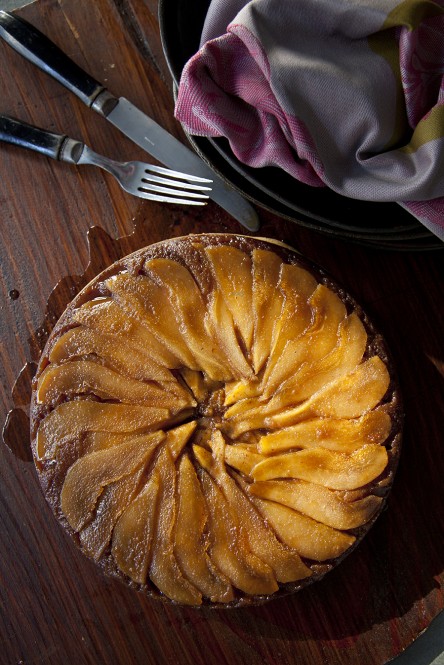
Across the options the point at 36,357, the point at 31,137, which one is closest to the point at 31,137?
the point at 31,137

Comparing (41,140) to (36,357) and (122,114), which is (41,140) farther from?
(36,357)

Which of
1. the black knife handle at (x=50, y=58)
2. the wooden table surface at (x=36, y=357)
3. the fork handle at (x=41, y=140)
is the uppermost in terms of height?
the black knife handle at (x=50, y=58)

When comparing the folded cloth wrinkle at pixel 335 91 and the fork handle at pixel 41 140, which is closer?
the folded cloth wrinkle at pixel 335 91

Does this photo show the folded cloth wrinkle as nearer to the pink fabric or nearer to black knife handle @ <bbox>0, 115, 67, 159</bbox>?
the pink fabric

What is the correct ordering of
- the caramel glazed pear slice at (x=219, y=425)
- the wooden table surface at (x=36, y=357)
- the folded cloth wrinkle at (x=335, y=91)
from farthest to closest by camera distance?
the wooden table surface at (x=36, y=357) → the caramel glazed pear slice at (x=219, y=425) → the folded cloth wrinkle at (x=335, y=91)

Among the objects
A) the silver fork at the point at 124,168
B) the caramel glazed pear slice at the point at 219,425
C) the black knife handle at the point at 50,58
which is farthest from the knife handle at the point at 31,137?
the caramel glazed pear slice at the point at 219,425

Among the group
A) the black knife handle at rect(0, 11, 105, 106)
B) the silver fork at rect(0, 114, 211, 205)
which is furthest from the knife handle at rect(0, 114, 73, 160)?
the black knife handle at rect(0, 11, 105, 106)

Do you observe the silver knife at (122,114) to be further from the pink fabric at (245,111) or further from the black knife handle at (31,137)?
the pink fabric at (245,111)
